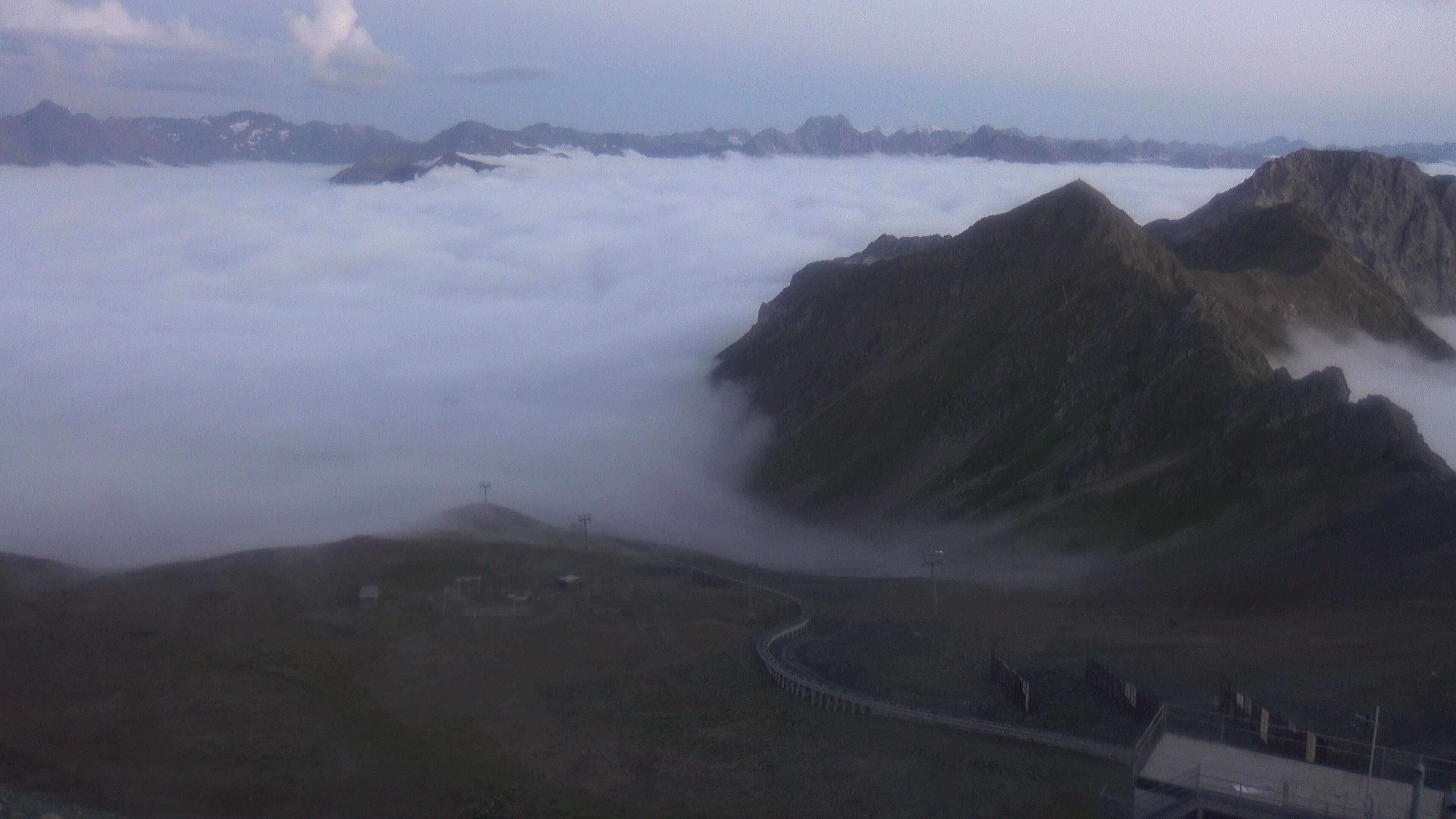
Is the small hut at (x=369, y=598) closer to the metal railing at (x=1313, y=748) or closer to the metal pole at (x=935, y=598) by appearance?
the metal pole at (x=935, y=598)

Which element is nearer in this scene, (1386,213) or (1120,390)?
(1120,390)

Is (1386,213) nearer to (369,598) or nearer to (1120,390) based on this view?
(1120,390)

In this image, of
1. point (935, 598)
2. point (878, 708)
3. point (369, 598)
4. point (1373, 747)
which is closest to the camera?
point (1373, 747)

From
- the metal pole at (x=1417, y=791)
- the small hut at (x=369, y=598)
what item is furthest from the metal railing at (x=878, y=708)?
the small hut at (x=369, y=598)

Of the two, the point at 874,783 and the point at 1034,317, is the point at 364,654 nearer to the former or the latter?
the point at 874,783


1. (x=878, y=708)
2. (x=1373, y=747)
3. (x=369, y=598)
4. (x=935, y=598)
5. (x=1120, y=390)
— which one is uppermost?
(x=1373, y=747)

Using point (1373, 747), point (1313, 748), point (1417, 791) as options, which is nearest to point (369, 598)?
point (1313, 748)

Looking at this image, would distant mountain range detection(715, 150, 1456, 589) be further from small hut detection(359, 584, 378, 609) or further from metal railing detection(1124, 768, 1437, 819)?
small hut detection(359, 584, 378, 609)
